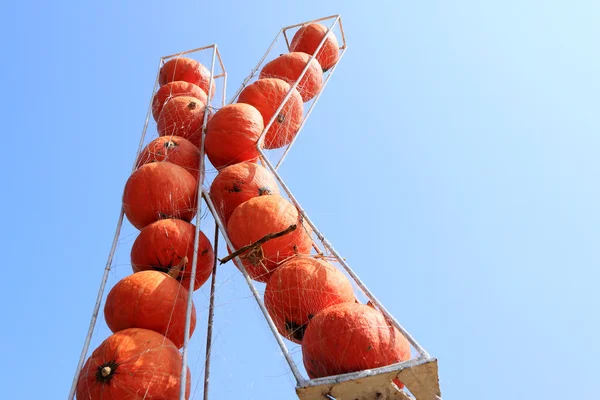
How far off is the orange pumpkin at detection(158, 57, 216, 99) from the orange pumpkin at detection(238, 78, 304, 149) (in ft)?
8.49

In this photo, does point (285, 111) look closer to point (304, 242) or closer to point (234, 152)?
point (234, 152)

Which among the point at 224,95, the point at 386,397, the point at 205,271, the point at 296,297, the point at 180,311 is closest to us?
the point at 386,397

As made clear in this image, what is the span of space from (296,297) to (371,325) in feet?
3.40

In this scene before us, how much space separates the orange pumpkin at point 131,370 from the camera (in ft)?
17.5

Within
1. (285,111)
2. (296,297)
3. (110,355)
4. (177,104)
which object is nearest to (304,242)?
(296,297)

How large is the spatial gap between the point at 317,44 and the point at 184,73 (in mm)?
3463

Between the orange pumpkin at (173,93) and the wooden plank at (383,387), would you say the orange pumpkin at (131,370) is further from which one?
the orange pumpkin at (173,93)

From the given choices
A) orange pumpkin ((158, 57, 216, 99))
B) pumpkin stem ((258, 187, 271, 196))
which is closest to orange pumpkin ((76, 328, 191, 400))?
pumpkin stem ((258, 187, 271, 196))

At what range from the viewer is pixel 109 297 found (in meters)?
6.47

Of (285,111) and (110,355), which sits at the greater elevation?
(285,111)

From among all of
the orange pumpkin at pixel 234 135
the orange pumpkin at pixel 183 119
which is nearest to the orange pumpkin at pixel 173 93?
the orange pumpkin at pixel 183 119

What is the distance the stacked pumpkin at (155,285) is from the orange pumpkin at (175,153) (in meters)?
0.02

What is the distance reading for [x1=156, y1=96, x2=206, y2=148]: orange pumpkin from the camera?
375 inches

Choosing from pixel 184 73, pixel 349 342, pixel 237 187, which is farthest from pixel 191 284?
pixel 184 73
